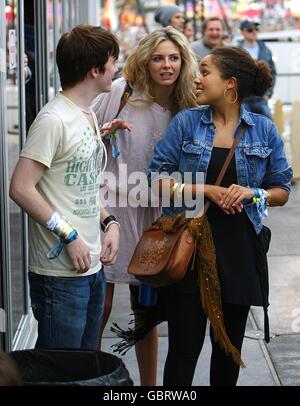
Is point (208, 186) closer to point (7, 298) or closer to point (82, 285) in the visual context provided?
point (82, 285)

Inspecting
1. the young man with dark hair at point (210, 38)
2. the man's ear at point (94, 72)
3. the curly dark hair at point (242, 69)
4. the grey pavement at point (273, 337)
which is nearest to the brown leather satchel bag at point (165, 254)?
the curly dark hair at point (242, 69)

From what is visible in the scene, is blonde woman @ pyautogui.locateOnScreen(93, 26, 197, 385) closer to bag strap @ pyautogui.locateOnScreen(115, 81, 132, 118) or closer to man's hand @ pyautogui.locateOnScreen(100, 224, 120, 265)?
bag strap @ pyautogui.locateOnScreen(115, 81, 132, 118)

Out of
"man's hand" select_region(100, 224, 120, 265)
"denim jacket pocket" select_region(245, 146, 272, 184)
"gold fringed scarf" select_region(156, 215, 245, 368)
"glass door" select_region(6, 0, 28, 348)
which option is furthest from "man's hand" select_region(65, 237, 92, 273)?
"glass door" select_region(6, 0, 28, 348)

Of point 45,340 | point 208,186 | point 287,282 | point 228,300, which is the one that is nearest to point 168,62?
point 208,186

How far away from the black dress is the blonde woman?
640mm

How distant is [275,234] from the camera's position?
9219 millimetres

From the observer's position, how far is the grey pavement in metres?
5.23

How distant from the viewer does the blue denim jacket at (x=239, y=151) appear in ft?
12.9

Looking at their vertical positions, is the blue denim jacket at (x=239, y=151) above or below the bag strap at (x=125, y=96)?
below

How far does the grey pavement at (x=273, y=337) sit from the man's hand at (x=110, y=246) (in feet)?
4.73

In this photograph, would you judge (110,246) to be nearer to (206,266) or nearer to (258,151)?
(206,266)

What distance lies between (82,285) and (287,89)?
2236cm

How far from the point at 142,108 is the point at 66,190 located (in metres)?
1.16

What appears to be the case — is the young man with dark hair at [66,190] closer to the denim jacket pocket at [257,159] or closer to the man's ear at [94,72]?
the man's ear at [94,72]
